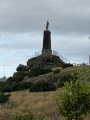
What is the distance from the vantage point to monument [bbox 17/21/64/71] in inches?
2272

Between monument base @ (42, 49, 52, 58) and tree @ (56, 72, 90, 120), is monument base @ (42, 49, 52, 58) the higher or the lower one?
the higher one

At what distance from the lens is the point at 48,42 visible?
200ft

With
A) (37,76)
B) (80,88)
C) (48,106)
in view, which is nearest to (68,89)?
(80,88)

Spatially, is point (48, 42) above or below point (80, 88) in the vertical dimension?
above

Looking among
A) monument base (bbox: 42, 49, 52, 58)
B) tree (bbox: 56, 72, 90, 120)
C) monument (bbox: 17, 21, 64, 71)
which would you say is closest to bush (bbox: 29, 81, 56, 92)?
tree (bbox: 56, 72, 90, 120)

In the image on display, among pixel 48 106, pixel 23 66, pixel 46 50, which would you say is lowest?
pixel 48 106

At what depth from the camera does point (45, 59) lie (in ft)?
190

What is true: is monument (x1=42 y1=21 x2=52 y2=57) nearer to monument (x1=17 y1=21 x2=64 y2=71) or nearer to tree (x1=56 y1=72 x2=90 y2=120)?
monument (x1=17 y1=21 x2=64 y2=71)

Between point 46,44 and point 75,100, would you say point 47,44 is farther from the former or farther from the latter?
point 75,100

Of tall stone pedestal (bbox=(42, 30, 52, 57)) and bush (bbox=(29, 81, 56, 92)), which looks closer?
bush (bbox=(29, 81, 56, 92))

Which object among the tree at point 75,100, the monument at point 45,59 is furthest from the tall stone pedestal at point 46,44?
the tree at point 75,100

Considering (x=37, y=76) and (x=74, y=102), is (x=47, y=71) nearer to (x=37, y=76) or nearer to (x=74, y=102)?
(x=37, y=76)

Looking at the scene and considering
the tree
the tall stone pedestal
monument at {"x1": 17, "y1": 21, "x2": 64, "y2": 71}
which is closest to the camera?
the tree

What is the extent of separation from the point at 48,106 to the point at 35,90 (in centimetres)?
1214
